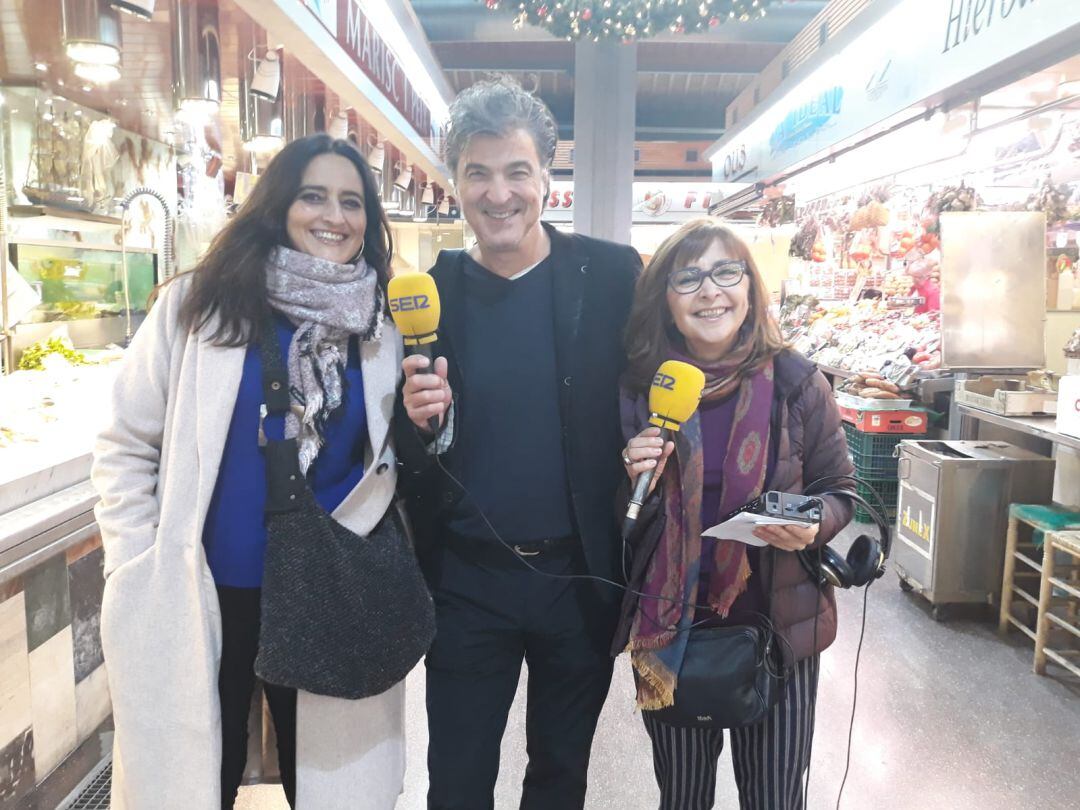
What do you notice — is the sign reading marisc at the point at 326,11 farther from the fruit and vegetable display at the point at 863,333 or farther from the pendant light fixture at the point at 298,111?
the fruit and vegetable display at the point at 863,333

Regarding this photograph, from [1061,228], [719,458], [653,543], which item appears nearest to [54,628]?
[653,543]

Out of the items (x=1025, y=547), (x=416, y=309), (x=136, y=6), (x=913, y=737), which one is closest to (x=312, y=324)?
(x=416, y=309)

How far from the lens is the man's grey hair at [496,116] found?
5.20 feet

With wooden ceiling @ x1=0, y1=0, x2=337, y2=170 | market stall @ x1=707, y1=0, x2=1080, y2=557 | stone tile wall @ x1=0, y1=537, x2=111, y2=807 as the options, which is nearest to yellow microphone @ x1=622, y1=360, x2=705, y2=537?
stone tile wall @ x1=0, y1=537, x2=111, y2=807

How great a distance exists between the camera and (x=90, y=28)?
9.27 ft

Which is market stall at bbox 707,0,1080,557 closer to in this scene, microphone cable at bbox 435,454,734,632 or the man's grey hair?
the man's grey hair

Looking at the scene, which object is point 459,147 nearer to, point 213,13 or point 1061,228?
point 213,13

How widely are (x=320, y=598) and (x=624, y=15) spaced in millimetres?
2593

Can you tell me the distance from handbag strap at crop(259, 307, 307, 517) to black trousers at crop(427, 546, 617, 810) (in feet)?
1.23

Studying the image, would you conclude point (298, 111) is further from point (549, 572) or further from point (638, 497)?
point (638, 497)

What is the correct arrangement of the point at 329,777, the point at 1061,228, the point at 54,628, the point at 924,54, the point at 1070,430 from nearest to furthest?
the point at 329,777
the point at 54,628
the point at 1070,430
the point at 924,54
the point at 1061,228

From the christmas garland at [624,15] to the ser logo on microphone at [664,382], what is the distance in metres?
2.11

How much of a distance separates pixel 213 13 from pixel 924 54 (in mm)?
3767

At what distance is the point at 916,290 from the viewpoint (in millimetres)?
6410
